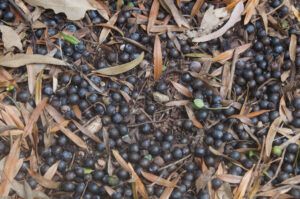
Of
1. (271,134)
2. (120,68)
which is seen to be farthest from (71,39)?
(271,134)

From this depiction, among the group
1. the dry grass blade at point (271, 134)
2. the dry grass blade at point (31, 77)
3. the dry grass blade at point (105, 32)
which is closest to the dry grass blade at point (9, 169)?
the dry grass blade at point (31, 77)

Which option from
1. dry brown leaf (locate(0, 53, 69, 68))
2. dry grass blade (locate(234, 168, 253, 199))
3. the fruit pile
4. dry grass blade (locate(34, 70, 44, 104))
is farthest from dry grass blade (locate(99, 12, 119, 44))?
dry grass blade (locate(234, 168, 253, 199))

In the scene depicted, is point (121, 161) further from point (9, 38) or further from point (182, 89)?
point (9, 38)

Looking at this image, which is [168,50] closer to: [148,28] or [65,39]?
[148,28]

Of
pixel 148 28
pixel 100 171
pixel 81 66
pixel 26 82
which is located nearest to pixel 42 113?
pixel 26 82

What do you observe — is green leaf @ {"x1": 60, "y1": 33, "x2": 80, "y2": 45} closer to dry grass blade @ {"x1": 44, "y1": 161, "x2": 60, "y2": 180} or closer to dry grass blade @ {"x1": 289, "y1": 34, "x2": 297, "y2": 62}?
dry grass blade @ {"x1": 44, "y1": 161, "x2": 60, "y2": 180}

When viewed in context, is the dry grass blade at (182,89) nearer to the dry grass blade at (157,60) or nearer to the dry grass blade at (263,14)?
the dry grass blade at (157,60)
